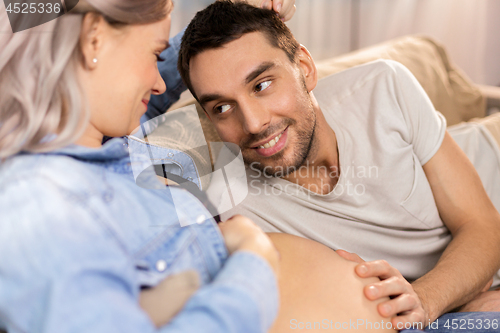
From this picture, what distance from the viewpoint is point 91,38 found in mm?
437

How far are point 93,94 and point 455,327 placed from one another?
76 cm

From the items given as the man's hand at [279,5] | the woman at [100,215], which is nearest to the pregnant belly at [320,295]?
the woman at [100,215]

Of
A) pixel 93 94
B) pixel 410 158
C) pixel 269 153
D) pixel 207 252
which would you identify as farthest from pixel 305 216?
pixel 93 94

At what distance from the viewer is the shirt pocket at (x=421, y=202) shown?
899 mm

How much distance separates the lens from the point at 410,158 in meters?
0.94

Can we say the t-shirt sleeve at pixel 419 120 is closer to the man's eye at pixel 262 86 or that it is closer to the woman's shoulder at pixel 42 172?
the man's eye at pixel 262 86

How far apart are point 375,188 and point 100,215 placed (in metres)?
0.69

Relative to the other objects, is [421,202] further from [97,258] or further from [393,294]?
[97,258]

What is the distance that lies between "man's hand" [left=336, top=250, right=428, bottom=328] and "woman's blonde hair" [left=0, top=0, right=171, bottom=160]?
1.67ft

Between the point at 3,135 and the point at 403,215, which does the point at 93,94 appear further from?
the point at 403,215

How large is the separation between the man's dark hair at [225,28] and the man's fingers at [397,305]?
592mm

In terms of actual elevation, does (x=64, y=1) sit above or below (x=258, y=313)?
above

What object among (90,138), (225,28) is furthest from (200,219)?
(225,28)

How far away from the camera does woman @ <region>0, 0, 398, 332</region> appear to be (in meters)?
0.33
